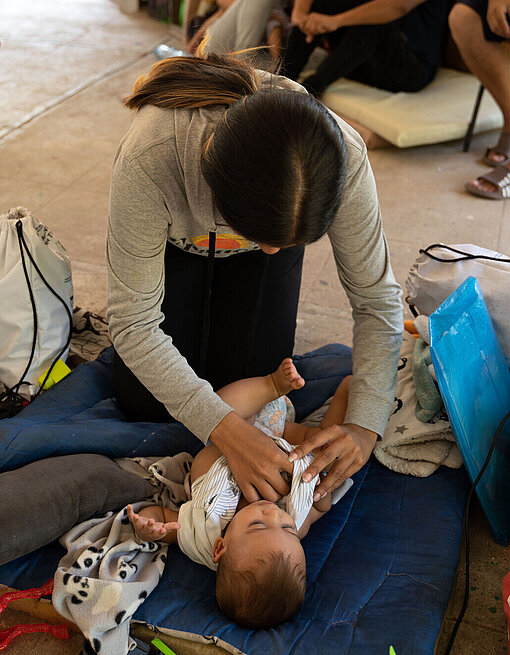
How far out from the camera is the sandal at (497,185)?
3.18 m

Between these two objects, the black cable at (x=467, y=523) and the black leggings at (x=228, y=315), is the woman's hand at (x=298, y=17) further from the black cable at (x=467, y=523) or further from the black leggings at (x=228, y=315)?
the black cable at (x=467, y=523)

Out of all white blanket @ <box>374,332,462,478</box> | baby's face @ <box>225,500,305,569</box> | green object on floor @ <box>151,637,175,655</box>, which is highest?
baby's face @ <box>225,500,305,569</box>

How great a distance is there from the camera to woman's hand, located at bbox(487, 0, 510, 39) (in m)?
3.04

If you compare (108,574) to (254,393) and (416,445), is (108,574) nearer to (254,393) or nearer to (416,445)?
(254,393)

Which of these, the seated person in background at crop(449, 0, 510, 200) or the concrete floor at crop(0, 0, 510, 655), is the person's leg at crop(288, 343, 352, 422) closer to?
the concrete floor at crop(0, 0, 510, 655)

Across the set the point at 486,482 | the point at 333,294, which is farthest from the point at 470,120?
the point at 486,482

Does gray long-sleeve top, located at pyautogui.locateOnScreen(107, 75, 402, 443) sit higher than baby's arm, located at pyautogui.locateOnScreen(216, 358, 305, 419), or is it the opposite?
gray long-sleeve top, located at pyautogui.locateOnScreen(107, 75, 402, 443)

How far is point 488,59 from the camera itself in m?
3.26

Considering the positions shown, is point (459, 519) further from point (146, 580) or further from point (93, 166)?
point (93, 166)

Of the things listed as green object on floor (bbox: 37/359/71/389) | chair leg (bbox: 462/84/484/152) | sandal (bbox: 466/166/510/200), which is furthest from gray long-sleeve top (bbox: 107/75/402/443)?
chair leg (bbox: 462/84/484/152)

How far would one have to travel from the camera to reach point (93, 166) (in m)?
3.38

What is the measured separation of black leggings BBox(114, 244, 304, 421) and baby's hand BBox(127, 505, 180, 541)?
0.43 m

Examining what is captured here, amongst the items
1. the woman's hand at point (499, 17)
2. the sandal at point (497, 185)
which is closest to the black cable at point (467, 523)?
the sandal at point (497, 185)

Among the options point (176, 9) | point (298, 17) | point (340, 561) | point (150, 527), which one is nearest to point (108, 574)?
point (150, 527)
